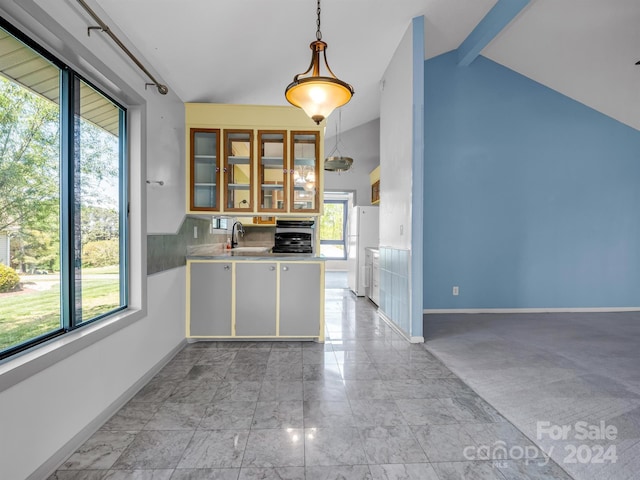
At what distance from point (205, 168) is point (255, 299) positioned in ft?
4.69

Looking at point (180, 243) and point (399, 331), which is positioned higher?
point (180, 243)

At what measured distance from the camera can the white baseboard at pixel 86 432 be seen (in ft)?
4.67

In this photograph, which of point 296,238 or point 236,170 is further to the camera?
point 296,238

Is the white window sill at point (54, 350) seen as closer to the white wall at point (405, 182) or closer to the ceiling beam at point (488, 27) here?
the white wall at point (405, 182)

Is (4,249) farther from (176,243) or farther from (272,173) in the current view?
(272,173)

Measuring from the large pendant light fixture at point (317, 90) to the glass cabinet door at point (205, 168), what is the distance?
1657mm

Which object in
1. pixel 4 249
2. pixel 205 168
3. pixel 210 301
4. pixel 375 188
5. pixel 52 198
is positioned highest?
pixel 375 188

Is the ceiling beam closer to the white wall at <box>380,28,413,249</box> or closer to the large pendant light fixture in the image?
the white wall at <box>380,28,413,249</box>

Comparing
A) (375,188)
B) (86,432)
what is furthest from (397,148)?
(86,432)

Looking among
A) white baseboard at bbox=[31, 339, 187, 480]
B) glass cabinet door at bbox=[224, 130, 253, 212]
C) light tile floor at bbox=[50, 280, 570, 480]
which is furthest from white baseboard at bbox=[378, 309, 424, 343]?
white baseboard at bbox=[31, 339, 187, 480]

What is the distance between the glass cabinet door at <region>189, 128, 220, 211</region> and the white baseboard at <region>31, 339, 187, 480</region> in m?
1.54

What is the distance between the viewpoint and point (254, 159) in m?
3.24

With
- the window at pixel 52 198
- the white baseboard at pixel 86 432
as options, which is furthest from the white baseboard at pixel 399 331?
the window at pixel 52 198

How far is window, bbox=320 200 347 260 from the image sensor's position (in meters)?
9.77
